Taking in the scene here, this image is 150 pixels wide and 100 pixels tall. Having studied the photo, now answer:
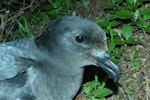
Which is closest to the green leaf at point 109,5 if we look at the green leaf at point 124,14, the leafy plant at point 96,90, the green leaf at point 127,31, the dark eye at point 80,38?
the green leaf at point 124,14

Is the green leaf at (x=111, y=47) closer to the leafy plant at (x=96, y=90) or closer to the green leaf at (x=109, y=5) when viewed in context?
the leafy plant at (x=96, y=90)

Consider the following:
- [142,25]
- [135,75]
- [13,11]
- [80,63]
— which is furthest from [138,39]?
[13,11]

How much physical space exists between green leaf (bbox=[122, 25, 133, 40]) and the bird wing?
3.66 ft

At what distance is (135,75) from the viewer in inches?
172

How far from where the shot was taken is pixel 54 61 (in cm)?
364

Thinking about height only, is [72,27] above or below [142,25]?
above

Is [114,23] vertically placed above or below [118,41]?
A: above

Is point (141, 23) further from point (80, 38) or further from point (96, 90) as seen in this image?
point (80, 38)

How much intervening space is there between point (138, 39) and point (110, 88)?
57 cm

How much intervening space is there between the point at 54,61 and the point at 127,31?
1.20 metres

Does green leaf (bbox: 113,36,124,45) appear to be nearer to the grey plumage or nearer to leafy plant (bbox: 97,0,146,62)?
leafy plant (bbox: 97,0,146,62)

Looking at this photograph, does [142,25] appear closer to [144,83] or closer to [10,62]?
[144,83]

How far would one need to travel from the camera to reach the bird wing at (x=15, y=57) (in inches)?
143

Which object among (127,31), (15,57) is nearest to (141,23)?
(127,31)
